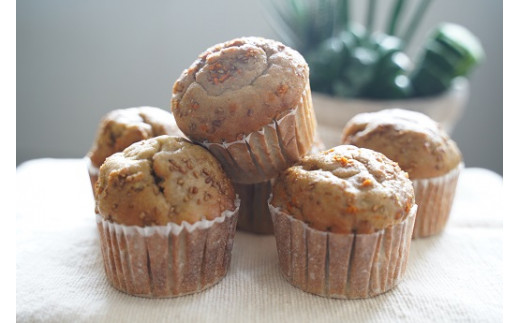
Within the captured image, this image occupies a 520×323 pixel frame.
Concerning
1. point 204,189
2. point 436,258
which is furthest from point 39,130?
point 436,258

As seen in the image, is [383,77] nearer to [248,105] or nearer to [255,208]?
[255,208]

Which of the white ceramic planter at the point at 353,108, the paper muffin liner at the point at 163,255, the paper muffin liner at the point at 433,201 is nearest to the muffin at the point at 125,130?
the paper muffin liner at the point at 163,255

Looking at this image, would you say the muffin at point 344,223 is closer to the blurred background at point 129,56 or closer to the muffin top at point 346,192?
the muffin top at point 346,192

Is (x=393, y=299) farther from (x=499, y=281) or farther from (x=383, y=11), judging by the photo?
(x=383, y=11)

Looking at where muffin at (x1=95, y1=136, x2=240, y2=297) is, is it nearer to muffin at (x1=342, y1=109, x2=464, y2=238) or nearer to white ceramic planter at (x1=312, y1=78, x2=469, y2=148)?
muffin at (x1=342, y1=109, x2=464, y2=238)

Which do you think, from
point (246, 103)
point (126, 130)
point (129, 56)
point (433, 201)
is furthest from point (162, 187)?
point (129, 56)

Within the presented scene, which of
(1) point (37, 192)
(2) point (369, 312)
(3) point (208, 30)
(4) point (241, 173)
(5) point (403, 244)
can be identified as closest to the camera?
(2) point (369, 312)
